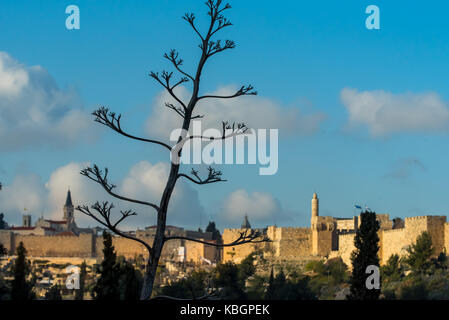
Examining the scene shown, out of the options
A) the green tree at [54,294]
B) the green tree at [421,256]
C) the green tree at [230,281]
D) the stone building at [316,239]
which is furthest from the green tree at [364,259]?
the green tree at [230,281]

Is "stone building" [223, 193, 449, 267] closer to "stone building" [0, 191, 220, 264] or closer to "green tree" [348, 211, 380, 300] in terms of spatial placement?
"stone building" [0, 191, 220, 264]

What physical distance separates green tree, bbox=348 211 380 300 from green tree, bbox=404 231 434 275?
13805 millimetres

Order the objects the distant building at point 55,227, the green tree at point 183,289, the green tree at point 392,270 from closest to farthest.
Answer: the green tree at point 392,270, the green tree at point 183,289, the distant building at point 55,227

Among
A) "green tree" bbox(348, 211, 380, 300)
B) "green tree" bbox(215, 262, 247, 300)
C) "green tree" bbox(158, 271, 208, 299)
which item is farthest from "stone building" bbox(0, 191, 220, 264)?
"green tree" bbox(348, 211, 380, 300)

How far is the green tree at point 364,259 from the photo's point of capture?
3731 cm

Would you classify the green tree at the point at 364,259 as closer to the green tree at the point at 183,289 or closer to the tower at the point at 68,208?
the green tree at the point at 183,289

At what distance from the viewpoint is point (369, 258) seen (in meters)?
40.6

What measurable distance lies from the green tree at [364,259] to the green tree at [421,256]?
13.8 metres

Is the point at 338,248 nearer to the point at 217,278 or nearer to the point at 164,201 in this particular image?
the point at 217,278

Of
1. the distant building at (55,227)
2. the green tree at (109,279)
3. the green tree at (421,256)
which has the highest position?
the distant building at (55,227)

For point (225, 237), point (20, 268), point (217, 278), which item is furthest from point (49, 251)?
point (20, 268)

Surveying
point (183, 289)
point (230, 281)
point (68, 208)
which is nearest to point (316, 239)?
point (230, 281)
